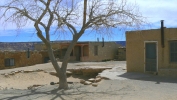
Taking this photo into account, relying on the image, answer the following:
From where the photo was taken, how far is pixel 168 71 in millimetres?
15766

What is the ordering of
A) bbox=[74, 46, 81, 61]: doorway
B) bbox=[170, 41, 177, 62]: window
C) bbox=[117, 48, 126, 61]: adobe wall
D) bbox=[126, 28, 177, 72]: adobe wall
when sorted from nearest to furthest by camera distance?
bbox=[170, 41, 177, 62]: window, bbox=[126, 28, 177, 72]: adobe wall, bbox=[117, 48, 126, 61]: adobe wall, bbox=[74, 46, 81, 61]: doorway

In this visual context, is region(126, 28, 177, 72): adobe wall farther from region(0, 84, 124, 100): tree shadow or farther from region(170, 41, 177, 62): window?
region(0, 84, 124, 100): tree shadow

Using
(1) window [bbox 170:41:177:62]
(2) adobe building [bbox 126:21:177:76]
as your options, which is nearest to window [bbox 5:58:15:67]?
(2) adobe building [bbox 126:21:177:76]

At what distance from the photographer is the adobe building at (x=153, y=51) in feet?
52.8

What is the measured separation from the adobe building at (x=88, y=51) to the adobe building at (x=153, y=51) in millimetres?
18816

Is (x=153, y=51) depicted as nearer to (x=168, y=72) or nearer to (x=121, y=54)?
(x=168, y=72)

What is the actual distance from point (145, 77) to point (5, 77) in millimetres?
10299

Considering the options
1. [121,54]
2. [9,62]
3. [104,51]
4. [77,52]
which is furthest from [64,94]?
[104,51]

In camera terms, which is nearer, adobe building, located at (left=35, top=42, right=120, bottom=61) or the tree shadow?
the tree shadow

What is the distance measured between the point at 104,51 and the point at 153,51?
22.5 m

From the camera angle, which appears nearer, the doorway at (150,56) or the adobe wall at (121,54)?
the doorway at (150,56)

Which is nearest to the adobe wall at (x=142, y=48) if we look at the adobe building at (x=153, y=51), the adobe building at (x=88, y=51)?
the adobe building at (x=153, y=51)

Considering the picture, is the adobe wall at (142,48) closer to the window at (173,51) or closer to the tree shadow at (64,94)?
the window at (173,51)

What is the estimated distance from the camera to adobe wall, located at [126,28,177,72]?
16.2 meters
